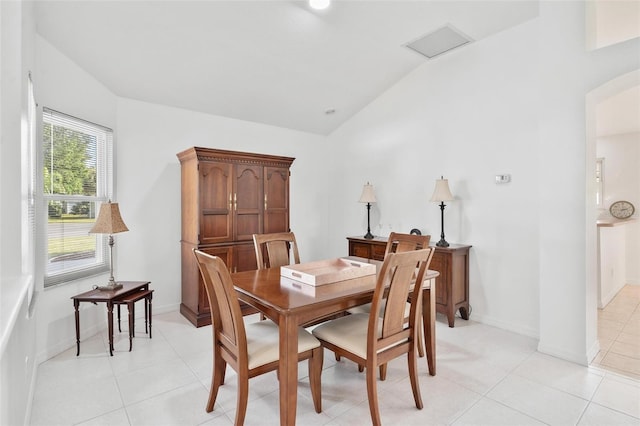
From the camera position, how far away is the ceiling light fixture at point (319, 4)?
2857mm

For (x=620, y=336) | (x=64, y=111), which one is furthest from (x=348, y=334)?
(x=64, y=111)

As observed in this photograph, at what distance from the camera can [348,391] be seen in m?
2.36

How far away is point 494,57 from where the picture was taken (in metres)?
3.58

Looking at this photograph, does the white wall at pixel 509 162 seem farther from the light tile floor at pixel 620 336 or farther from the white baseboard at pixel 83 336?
the white baseboard at pixel 83 336

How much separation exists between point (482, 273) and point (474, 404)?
1.82 metres

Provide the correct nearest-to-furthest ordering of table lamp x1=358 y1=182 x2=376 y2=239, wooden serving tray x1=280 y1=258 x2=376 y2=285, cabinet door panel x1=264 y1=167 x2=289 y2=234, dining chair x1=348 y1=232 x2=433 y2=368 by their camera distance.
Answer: wooden serving tray x1=280 y1=258 x2=376 y2=285 → dining chair x1=348 y1=232 x2=433 y2=368 → cabinet door panel x1=264 y1=167 x2=289 y2=234 → table lamp x1=358 y1=182 x2=376 y2=239

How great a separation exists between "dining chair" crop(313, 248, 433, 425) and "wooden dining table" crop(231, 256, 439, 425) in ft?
0.54

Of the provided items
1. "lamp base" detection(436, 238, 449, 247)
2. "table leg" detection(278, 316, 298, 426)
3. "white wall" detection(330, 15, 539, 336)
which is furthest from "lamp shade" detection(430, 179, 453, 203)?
"table leg" detection(278, 316, 298, 426)

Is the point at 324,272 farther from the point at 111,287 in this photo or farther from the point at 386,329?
the point at 111,287

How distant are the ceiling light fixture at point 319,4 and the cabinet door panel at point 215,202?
73.5 inches

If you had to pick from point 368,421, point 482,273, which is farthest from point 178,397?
point 482,273

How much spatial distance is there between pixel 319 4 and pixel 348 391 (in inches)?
124

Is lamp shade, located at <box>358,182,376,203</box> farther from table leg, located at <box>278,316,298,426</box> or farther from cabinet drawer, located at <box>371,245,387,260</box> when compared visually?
table leg, located at <box>278,316,298,426</box>

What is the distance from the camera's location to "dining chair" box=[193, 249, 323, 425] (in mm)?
1792
